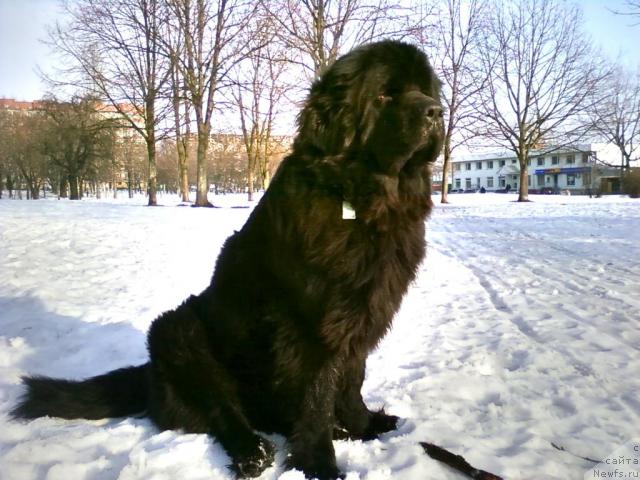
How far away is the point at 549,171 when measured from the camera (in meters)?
78.1

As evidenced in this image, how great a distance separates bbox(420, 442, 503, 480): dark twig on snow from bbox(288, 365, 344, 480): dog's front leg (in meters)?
0.50

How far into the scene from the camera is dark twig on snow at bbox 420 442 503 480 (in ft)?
6.35

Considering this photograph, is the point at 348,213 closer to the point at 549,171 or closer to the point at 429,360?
the point at 429,360

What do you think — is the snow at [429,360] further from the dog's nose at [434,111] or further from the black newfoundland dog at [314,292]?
the dog's nose at [434,111]

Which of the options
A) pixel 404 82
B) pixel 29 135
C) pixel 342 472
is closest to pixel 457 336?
pixel 342 472

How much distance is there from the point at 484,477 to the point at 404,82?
2.03m

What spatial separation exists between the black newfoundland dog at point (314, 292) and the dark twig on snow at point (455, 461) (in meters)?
0.34

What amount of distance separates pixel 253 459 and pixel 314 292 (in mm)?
852

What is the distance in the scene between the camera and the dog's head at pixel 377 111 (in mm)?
2240

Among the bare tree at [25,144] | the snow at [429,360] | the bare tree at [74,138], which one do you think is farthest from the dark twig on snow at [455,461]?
the bare tree at [74,138]

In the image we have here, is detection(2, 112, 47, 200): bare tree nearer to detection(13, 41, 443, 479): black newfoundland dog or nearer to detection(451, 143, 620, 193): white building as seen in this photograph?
detection(13, 41, 443, 479): black newfoundland dog

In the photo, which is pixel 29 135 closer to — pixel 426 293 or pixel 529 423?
pixel 426 293

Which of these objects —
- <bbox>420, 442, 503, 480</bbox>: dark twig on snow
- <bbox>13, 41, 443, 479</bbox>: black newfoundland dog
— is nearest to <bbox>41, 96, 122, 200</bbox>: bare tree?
<bbox>13, 41, 443, 479</bbox>: black newfoundland dog

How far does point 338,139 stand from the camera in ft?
7.36
